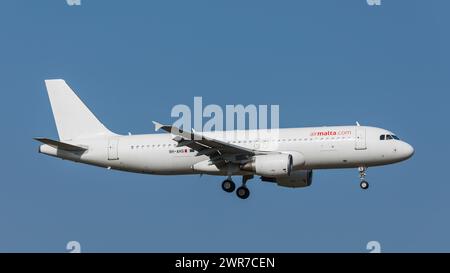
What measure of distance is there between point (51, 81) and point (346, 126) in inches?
857

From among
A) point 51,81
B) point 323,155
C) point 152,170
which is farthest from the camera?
point 51,81

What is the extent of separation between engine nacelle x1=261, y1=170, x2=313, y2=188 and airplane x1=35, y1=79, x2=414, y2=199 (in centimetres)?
7

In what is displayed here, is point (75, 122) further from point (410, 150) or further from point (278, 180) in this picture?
point (410, 150)

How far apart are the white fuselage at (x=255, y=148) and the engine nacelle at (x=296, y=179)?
11.5 feet

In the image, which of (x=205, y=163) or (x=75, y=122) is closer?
(x=205, y=163)

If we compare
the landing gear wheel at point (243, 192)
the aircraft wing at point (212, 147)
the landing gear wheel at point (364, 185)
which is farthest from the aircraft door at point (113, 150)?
the landing gear wheel at point (364, 185)

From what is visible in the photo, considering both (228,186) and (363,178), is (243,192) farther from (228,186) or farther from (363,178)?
(363,178)

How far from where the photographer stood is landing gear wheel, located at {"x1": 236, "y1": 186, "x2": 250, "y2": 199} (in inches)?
2496

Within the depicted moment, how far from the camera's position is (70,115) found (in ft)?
227

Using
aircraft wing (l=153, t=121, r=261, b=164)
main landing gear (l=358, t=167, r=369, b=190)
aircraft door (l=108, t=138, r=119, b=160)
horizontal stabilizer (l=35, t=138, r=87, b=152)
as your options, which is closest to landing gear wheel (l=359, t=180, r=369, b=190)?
main landing gear (l=358, t=167, r=369, b=190)

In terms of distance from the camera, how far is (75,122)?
68812mm

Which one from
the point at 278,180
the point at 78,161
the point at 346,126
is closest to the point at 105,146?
the point at 78,161

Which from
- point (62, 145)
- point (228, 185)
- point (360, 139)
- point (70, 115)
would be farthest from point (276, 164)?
point (70, 115)

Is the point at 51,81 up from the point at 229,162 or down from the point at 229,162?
up
